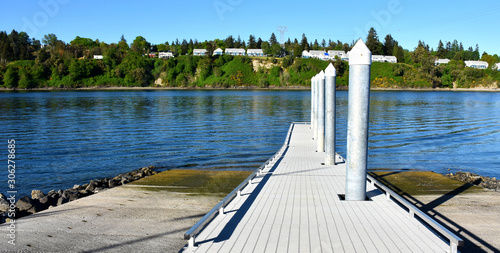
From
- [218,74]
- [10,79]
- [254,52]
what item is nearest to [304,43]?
[254,52]

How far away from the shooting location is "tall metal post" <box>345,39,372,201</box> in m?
7.37

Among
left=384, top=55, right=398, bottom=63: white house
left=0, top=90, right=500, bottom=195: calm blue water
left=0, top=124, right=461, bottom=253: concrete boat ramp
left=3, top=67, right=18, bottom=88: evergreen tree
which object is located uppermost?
left=384, top=55, right=398, bottom=63: white house

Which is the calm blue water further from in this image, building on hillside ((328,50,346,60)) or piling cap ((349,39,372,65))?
building on hillside ((328,50,346,60))

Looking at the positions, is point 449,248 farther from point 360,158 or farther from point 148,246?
point 148,246

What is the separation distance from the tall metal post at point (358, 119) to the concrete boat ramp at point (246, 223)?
390 mm

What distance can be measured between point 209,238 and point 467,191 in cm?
786

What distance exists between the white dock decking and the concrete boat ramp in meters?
0.01

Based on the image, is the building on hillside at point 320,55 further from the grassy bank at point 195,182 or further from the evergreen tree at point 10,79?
the grassy bank at point 195,182

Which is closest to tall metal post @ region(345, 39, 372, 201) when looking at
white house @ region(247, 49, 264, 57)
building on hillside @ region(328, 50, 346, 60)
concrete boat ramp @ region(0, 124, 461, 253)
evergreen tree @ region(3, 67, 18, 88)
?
concrete boat ramp @ region(0, 124, 461, 253)

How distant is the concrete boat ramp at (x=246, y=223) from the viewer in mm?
5250

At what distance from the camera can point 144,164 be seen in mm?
16922

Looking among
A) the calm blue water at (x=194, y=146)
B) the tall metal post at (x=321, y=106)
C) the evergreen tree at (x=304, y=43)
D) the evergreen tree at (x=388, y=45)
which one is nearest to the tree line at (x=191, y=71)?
the evergreen tree at (x=388, y=45)

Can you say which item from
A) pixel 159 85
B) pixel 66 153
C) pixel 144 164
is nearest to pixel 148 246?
pixel 144 164

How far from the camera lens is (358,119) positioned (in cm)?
741
